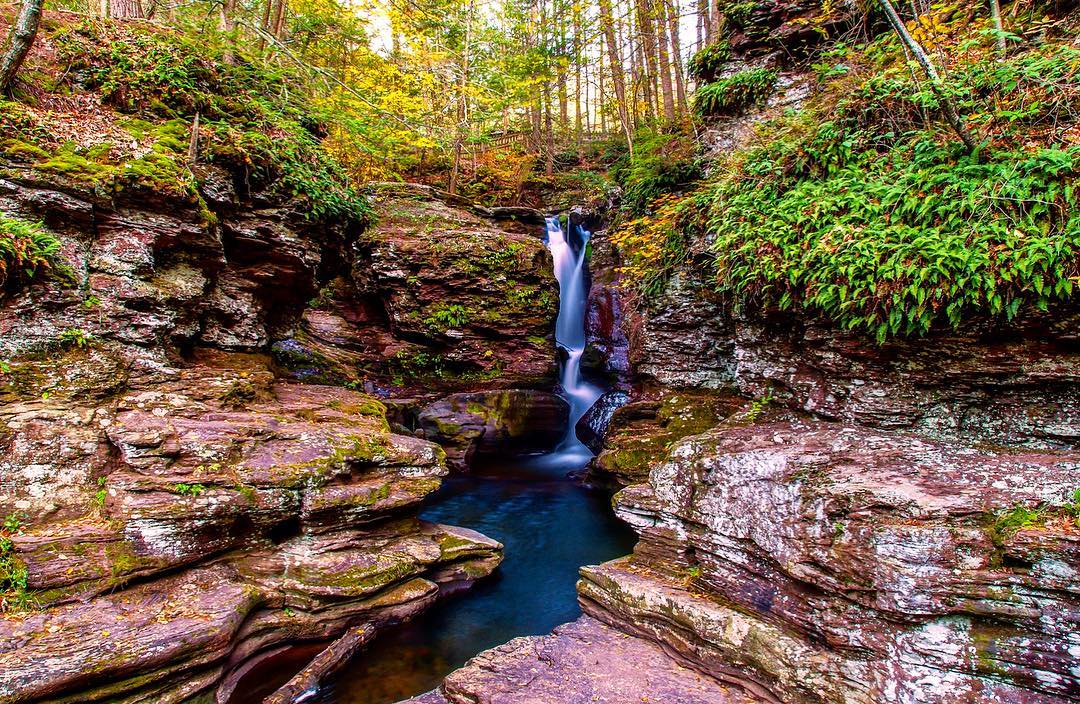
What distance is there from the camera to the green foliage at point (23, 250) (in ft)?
17.6

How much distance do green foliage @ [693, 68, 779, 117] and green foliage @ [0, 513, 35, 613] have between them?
12601 millimetres

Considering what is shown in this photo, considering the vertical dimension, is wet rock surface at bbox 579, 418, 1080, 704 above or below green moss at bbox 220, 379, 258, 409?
below

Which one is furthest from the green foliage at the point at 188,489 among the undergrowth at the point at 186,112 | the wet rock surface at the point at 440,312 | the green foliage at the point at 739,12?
the green foliage at the point at 739,12

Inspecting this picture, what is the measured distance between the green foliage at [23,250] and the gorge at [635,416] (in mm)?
28

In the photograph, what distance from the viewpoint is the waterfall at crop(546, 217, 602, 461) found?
13538mm

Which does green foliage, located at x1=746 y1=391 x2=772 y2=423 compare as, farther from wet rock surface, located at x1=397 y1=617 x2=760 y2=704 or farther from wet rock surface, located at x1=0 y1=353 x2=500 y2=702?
wet rock surface, located at x1=0 y1=353 x2=500 y2=702

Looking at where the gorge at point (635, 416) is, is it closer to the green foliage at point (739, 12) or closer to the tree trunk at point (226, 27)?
the green foliage at point (739, 12)

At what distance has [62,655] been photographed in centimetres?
414

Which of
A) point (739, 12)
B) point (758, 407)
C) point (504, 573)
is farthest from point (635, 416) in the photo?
point (739, 12)

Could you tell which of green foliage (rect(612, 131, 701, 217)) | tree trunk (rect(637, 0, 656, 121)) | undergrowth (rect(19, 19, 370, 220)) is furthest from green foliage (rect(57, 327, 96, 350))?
tree trunk (rect(637, 0, 656, 121))

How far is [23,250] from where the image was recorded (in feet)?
17.7

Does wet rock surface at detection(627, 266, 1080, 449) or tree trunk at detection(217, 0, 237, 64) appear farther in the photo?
tree trunk at detection(217, 0, 237, 64)

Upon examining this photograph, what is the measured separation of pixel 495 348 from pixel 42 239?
9346 millimetres

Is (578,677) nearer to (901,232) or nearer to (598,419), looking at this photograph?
(901,232)
